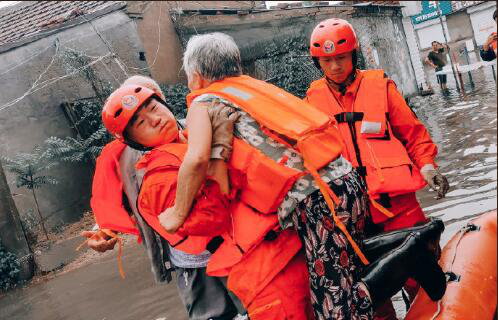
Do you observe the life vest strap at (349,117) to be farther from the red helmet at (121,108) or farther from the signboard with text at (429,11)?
the signboard with text at (429,11)

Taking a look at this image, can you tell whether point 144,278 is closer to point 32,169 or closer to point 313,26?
point 32,169

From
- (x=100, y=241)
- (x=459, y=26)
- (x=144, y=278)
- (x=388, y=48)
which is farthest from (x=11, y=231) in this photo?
(x=459, y=26)

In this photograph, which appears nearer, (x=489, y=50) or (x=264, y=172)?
(x=264, y=172)

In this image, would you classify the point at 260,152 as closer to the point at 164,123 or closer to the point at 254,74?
the point at 164,123

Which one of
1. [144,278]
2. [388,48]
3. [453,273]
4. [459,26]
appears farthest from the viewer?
[459,26]

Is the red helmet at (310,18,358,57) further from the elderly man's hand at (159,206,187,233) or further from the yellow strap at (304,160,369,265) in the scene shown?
the elderly man's hand at (159,206,187,233)

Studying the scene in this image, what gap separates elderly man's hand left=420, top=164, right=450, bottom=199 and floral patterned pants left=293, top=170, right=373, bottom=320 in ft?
3.24

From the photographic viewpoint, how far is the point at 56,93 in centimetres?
988

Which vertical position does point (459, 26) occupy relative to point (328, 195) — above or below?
above

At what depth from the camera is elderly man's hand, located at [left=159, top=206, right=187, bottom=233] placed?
76.4 inches

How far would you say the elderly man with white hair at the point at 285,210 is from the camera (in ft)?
6.33

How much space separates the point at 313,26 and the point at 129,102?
14854 millimetres

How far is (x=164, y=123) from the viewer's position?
7.63 ft

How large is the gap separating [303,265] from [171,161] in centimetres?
77
